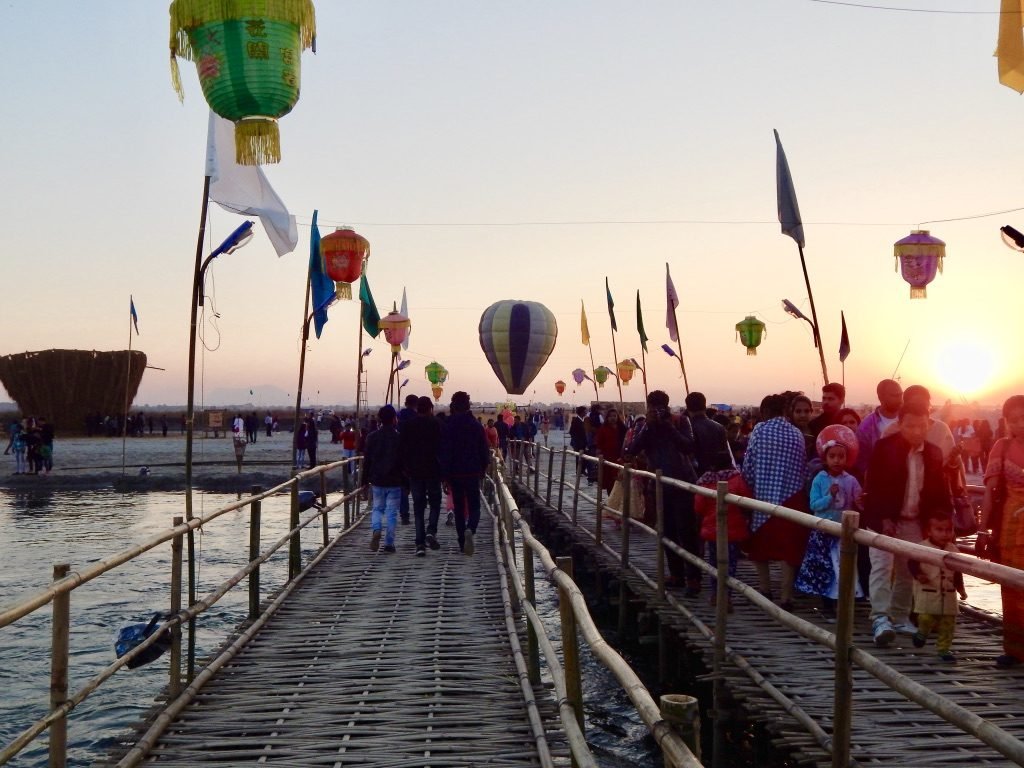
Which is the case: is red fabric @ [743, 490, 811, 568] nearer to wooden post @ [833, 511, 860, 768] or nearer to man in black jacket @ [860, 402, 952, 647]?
man in black jacket @ [860, 402, 952, 647]

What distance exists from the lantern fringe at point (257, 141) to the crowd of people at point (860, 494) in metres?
3.94

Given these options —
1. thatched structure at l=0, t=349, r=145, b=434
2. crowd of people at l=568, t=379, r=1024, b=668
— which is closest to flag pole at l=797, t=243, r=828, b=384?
crowd of people at l=568, t=379, r=1024, b=668

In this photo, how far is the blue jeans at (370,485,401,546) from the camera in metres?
11.6

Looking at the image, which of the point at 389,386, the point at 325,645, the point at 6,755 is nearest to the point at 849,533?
the point at 6,755

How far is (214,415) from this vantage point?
61250 mm

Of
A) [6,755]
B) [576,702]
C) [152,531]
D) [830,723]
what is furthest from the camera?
[152,531]

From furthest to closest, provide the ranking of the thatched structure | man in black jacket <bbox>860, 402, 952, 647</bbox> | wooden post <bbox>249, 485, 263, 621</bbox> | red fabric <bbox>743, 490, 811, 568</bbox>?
the thatched structure < wooden post <bbox>249, 485, 263, 621</bbox> < red fabric <bbox>743, 490, 811, 568</bbox> < man in black jacket <bbox>860, 402, 952, 647</bbox>

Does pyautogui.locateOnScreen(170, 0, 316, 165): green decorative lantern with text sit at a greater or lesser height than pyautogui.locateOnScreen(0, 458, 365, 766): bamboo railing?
greater

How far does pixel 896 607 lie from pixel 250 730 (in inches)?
166

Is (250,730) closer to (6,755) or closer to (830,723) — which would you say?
(6,755)

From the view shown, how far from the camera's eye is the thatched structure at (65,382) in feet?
193

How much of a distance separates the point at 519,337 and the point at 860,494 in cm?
Result: 1818

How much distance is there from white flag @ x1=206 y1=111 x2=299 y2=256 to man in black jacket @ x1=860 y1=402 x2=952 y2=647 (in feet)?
21.2

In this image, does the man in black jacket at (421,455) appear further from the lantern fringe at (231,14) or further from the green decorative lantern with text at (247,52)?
the lantern fringe at (231,14)
